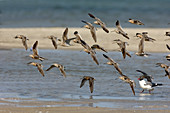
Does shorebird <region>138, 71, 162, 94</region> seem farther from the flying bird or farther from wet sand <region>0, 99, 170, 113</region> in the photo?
wet sand <region>0, 99, 170, 113</region>

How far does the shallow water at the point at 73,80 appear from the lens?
54.3 feet

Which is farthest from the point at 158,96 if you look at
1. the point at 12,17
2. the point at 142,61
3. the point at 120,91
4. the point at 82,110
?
the point at 12,17

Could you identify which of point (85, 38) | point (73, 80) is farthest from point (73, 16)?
point (73, 80)

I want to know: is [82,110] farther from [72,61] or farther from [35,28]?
[35,28]

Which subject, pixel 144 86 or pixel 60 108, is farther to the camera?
pixel 144 86

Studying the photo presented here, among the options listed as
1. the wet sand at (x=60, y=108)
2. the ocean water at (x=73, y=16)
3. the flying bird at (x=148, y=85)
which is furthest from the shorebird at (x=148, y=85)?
the ocean water at (x=73, y=16)

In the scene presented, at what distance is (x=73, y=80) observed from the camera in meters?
19.4

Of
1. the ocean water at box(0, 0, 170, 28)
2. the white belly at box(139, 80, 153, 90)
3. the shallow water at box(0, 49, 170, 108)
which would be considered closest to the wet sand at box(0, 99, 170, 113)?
the shallow water at box(0, 49, 170, 108)

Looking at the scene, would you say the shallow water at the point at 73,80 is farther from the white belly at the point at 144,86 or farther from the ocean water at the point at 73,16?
the ocean water at the point at 73,16

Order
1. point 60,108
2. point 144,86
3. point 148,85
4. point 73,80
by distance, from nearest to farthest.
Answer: point 60,108
point 148,85
point 144,86
point 73,80

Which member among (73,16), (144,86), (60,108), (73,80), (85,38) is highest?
(73,16)

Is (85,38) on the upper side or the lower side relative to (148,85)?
upper

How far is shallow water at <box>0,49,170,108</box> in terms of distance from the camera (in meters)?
16.5

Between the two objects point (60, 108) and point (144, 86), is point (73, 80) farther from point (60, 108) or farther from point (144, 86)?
point (60, 108)
